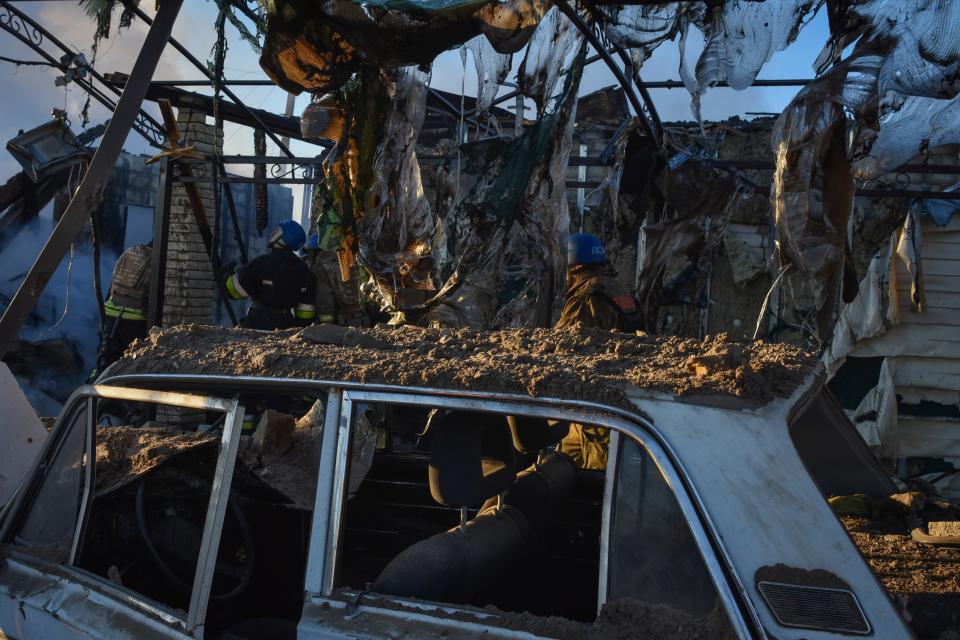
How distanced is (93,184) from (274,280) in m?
3.22

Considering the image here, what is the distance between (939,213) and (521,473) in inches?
250

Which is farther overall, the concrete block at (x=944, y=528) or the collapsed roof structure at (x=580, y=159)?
the collapsed roof structure at (x=580, y=159)

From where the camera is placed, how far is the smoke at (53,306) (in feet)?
33.3

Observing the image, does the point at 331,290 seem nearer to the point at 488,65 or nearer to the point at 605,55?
the point at 488,65

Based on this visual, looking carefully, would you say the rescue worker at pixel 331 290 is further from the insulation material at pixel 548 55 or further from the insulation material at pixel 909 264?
the insulation material at pixel 909 264

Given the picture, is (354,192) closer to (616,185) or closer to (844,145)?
(616,185)

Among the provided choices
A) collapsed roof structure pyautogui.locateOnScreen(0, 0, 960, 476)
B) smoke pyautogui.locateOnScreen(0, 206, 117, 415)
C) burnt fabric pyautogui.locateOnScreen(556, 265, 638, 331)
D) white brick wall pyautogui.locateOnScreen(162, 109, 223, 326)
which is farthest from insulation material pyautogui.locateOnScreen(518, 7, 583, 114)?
smoke pyautogui.locateOnScreen(0, 206, 117, 415)

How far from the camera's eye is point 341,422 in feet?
5.99

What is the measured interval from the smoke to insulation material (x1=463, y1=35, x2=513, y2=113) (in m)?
7.14

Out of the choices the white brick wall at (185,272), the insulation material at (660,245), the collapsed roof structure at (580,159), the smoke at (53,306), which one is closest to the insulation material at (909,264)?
the collapsed roof structure at (580,159)

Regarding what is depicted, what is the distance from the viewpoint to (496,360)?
1914 millimetres

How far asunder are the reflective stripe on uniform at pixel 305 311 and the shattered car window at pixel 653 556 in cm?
605

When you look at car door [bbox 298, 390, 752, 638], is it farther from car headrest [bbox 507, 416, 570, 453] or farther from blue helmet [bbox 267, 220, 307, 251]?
blue helmet [bbox 267, 220, 307, 251]

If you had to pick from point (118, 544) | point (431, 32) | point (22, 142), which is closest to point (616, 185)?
point (431, 32)
